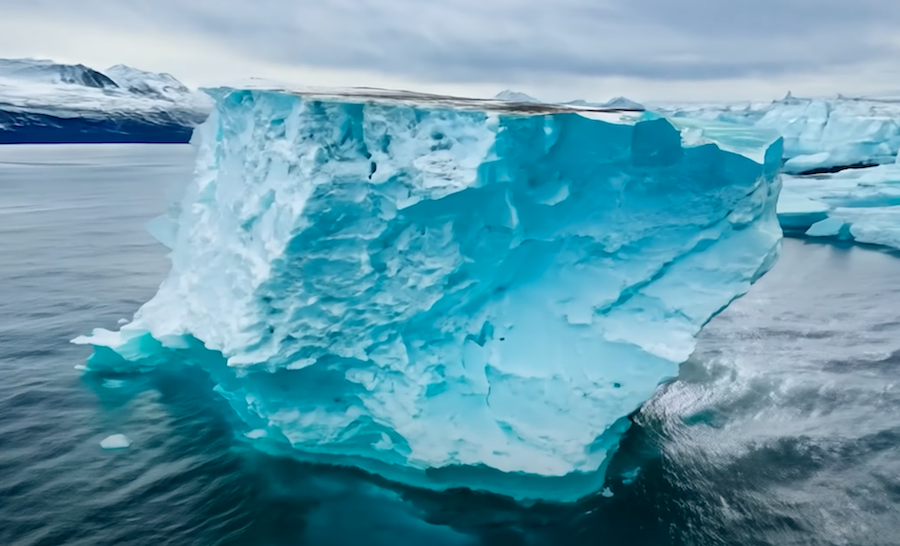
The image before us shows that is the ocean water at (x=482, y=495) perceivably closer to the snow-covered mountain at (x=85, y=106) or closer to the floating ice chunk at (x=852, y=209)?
the floating ice chunk at (x=852, y=209)

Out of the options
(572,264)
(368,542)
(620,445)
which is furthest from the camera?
(620,445)

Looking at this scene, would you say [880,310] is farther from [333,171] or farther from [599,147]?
[333,171]

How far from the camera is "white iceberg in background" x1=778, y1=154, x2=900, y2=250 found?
54.2ft

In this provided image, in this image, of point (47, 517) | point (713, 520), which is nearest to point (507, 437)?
point (713, 520)

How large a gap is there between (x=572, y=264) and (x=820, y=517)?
9.24 ft

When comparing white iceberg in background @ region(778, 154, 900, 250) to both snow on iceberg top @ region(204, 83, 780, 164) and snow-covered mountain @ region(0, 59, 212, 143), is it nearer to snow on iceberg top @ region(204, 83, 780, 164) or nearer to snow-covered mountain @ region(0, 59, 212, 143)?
snow on iceberg top @ region(204, 83, 780, 164)

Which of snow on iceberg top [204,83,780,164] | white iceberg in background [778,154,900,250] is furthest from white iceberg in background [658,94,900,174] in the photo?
snow on iceberg top [204,83,780,164]

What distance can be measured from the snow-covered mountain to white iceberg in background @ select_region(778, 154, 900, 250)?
1564 inches

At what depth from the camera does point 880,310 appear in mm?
10664

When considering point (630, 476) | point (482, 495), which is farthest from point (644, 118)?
point (482, 495)

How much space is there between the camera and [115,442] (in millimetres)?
5891

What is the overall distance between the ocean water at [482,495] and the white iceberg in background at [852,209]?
26.0 ft

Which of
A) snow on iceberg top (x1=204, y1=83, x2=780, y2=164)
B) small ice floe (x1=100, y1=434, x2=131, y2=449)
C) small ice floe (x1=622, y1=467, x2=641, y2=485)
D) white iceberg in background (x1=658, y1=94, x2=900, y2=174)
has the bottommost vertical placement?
small ice floe (x1=622, y1=467, x2=641, y2=485)

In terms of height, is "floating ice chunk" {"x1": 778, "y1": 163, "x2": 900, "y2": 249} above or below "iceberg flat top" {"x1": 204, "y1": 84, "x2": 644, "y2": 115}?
below
